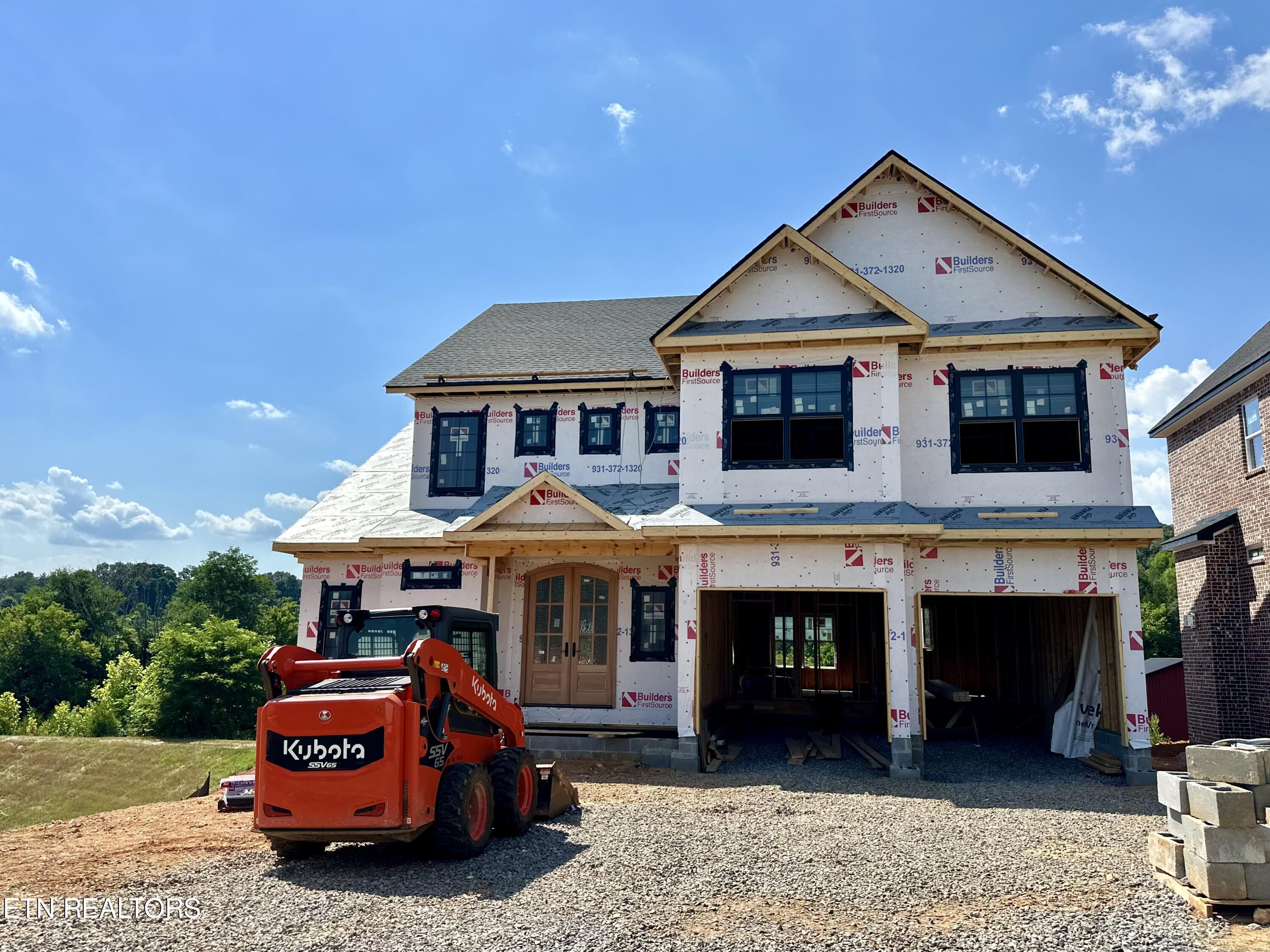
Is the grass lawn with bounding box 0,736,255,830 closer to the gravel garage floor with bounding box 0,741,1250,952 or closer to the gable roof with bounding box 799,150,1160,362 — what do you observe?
the gravel garage floor with bounding box 0,741,1250,952

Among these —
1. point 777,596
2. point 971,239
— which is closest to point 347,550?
point 777,596

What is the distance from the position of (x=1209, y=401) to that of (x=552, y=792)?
698 inches

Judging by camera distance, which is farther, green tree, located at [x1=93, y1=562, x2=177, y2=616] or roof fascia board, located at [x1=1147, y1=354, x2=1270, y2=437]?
green tree, located at [x1=93, y1=562, x2=177, y2=616]

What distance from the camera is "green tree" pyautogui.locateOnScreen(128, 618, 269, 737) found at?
30.3 metres

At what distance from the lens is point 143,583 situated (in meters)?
154

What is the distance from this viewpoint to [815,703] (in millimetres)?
17656

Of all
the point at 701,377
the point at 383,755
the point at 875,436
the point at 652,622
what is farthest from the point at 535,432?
the point at 383,755

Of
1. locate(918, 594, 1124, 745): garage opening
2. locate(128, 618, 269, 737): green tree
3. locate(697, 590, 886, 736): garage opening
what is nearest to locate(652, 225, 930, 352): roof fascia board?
locate(918, 594, 1124, 745): garage opening

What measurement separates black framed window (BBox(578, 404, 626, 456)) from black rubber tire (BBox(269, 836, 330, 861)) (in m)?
10.4

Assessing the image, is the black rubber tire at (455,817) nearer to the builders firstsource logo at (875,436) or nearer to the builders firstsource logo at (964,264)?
the builders firstsource logo at (875,436)

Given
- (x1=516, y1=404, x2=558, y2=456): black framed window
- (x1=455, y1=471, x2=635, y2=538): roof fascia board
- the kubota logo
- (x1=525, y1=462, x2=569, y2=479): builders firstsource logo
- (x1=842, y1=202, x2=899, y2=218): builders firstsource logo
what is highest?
(x1=842, y1=202, x2=899, y2=218): builders firstsource logo

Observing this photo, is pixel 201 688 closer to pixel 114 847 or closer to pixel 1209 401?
pixel 114 847

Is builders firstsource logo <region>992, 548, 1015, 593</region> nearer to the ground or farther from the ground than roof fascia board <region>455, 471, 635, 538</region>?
nearer to the ground

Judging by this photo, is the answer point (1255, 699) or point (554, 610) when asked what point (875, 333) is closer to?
point (554, 610)
